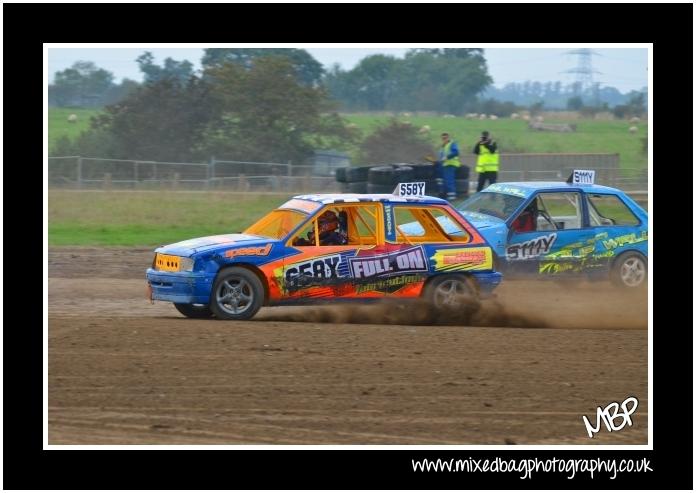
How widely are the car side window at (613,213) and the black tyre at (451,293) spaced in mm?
3431

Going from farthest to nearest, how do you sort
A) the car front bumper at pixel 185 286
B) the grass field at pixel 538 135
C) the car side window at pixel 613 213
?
the grass field at pixel 538 135 < the car side window at pixel 613 213 < the car front bumper at pixel 185 286

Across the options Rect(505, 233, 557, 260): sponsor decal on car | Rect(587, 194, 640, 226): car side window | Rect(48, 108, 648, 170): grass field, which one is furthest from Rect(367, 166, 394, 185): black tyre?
Rect(48, 108, 648, 170): grass field

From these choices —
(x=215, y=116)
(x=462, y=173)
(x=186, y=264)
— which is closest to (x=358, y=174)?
(x=462, y=173)

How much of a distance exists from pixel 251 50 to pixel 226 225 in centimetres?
1333

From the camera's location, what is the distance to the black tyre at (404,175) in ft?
64.8

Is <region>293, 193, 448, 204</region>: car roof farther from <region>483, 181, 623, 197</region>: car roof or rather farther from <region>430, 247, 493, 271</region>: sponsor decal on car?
<region>483, 181, 623, 197</region>: car roof

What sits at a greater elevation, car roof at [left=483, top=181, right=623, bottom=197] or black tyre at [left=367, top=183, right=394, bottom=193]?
black tyre at [left=367, top=183, right=394, bottom=193]

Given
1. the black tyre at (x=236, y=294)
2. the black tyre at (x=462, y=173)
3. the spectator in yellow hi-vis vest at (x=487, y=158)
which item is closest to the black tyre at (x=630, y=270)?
the black tyre at (x=236, y=294)

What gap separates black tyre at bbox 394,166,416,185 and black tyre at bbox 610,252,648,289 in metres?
6.67

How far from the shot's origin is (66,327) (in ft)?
32.9

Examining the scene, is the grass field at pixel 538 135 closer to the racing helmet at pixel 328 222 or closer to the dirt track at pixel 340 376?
the racing helmet at pixel 328 222

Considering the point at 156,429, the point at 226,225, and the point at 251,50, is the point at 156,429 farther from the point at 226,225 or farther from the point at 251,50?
the point at 251,50

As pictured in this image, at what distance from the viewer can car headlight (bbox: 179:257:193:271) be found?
10.2m

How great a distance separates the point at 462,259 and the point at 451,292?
0.38 metres
